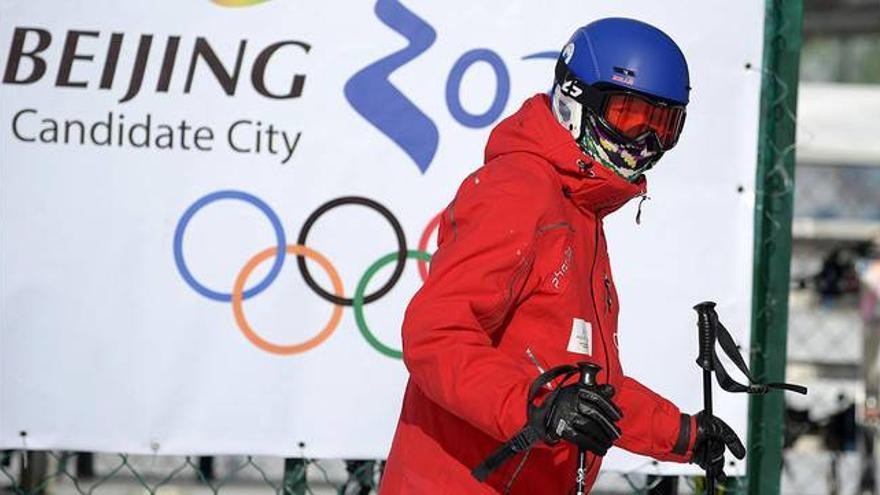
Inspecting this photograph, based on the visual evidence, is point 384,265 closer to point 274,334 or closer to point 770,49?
point 274,334

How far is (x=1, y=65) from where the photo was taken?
4.44 meters

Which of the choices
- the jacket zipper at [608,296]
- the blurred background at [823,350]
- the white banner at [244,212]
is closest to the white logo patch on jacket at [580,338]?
the jacket zipper at [608,296]

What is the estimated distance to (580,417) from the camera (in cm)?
Answer: 265

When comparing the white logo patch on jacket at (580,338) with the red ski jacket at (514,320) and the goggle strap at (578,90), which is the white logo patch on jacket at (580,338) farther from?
the goggle strap at (578,90)

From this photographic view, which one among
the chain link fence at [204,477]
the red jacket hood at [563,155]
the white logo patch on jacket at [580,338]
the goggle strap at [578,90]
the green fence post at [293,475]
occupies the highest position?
the goggle strap at [578,90]

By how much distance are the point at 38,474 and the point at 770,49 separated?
10.5ft

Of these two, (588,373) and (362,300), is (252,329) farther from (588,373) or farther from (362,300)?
(588,373)

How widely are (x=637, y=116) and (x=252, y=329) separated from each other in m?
1.64

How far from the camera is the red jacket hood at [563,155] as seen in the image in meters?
3.08

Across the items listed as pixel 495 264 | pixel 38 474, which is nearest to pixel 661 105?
pixel 495 264

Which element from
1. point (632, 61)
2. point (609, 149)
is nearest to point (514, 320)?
point (609, 149)

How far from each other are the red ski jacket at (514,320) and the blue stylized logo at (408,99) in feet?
3.89

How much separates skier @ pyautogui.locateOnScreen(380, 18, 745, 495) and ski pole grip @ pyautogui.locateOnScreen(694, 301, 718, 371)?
0.11m

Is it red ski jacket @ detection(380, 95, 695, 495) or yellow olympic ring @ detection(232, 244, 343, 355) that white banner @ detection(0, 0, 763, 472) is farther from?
red ski jacket @ detection(380, 95, 695, 495)
